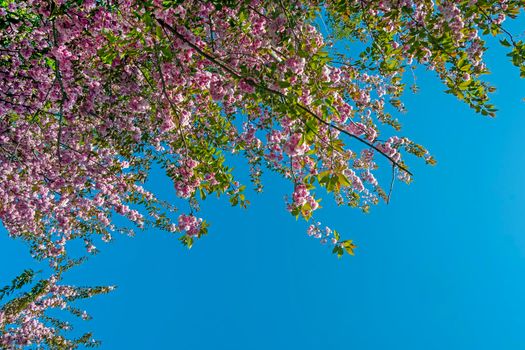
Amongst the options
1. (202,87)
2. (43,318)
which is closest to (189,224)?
(202,87)

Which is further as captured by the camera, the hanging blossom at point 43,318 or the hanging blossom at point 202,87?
the hanging blossom at point 43,318

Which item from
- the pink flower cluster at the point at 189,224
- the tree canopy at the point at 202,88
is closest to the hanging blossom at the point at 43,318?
the tree canopy at the point at 202,88

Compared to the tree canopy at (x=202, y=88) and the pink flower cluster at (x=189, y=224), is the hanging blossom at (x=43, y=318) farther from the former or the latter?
the pink flower cluster at (x=189, y=224)

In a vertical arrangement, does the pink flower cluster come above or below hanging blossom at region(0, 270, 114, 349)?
below

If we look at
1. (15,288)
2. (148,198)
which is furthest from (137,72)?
(15,288)

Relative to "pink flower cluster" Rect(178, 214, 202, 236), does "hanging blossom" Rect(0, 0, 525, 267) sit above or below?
above

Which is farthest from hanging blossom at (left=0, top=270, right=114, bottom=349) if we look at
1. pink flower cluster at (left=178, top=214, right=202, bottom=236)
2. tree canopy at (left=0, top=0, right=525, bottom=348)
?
pink flower cluster at (left=178, top=214, right=202, bottom=236)

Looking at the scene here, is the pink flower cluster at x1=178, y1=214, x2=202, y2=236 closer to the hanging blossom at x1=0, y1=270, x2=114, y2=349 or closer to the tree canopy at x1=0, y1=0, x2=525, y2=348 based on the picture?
the tree canopy at x1=0, y1=0, x2=525, y2=348

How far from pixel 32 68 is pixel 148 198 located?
3.04 metres

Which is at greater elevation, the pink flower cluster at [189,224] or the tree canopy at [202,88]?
the tree canopy at [202,88]

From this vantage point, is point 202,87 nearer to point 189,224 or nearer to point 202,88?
point 202,88

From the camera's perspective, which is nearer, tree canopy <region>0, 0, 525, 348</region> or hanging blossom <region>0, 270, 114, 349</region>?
tree canopy <region>0, 0, 525, 348</region>

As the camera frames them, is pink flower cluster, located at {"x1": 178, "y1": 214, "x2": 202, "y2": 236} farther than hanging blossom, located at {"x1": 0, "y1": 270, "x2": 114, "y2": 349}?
No

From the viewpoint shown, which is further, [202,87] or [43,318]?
[43,318]
